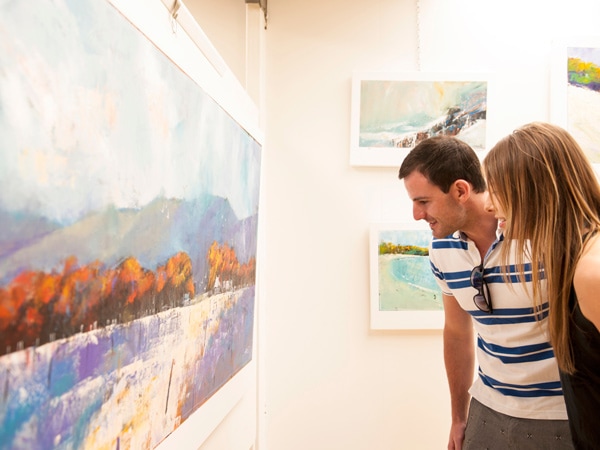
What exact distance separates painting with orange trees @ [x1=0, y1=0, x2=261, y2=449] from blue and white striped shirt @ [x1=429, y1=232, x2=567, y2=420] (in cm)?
85

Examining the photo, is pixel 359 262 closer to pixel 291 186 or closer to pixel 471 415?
pixel 291 186

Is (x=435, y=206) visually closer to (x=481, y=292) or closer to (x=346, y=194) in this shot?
(x=481, y=292)

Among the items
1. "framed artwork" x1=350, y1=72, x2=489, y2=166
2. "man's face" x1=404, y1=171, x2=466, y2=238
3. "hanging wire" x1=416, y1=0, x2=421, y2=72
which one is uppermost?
"hanging wire" x1=416, y1=0, x2=421, y2=72

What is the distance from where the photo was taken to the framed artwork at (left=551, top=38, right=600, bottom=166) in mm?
2697

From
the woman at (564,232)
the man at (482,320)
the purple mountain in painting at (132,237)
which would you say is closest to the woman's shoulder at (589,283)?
the woman at (564,232)

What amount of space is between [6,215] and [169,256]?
585 millimetres

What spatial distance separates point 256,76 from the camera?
8.59 feet

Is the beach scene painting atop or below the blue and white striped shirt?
atop

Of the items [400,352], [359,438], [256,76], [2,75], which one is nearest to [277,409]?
[359,438]

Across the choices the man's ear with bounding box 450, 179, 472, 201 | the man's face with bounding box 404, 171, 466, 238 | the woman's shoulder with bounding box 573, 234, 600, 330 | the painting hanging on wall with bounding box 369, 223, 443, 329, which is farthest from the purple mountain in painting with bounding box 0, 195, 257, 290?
the painting hanging on wall with bounding box 369, 223, 443, 329

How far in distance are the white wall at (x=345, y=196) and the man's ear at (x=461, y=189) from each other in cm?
85

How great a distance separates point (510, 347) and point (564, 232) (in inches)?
22.7

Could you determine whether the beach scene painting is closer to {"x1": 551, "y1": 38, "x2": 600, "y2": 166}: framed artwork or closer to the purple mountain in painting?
{"x1": 551, "y1": 38, "x2": 600, "y2": 166}: framed artwork

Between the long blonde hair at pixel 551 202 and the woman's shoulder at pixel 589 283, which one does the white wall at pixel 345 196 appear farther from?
the woman's shoulder at pixel 589 283
